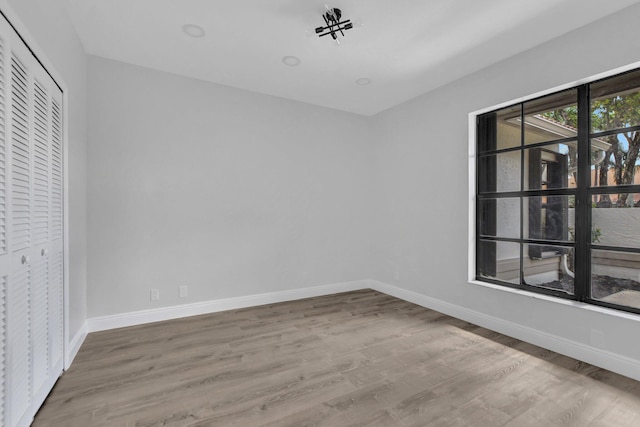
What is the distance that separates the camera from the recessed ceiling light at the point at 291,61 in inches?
117

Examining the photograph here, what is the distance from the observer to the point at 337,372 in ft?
7.39

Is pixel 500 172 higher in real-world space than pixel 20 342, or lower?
higher

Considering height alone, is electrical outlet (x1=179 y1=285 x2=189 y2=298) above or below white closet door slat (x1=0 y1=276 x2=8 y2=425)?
below

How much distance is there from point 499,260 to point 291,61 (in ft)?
9.96

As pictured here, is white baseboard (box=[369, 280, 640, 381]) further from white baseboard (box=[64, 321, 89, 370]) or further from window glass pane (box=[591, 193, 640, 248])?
white baseboard (box=[64, 321, 89, 370])

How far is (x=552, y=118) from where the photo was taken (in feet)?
9.00

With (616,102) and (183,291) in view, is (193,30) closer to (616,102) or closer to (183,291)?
(183,291)

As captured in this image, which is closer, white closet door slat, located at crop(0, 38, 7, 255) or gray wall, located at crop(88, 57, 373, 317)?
white closet door slat, located at crop(0, 38, 7, 255)

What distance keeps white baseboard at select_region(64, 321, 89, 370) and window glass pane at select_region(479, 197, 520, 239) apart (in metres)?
3.97

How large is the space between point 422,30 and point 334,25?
0.80 metres

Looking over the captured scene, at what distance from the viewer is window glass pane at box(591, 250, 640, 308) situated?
7.41 feet

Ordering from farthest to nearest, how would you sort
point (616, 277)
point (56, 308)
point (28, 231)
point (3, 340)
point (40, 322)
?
point (616, 277) → point (56, 308) → point (40, 322) → point (28, 231) → point (3, 340)

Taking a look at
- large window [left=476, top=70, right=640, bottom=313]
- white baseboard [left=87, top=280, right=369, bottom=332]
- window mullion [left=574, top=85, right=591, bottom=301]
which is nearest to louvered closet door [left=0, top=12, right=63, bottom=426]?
white baseboard [left=87, top=280, right=369, bottom=332]

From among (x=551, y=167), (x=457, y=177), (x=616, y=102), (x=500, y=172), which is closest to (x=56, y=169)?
(x=457, y=177)
